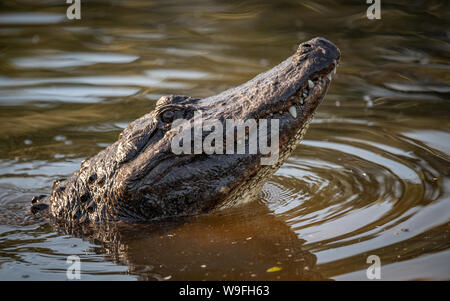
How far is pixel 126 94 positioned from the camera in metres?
8.41

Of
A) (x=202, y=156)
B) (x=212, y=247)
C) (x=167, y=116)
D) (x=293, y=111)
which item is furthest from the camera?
(x=167, y=116)

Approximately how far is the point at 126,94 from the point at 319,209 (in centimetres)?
440

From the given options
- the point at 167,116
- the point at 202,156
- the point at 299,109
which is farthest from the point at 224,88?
the point at 299,109

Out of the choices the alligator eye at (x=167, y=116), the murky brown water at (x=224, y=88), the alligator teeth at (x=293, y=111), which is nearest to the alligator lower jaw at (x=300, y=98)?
the alligator teeth at (x=293, y=111)

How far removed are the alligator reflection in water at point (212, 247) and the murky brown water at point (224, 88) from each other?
0.02 m

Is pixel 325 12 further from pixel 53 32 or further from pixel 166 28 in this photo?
pixel 53 32

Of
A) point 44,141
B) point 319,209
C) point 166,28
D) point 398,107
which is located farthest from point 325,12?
point 319,209

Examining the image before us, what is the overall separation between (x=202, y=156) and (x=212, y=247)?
722mm

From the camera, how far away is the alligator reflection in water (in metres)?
3.87

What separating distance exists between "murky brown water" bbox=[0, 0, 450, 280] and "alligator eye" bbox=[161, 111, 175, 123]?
2.72 feet

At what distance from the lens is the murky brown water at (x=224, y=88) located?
13.4 ft

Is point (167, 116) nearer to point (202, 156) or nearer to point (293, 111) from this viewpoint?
point (202, 156)

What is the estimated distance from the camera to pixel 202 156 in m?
4.57

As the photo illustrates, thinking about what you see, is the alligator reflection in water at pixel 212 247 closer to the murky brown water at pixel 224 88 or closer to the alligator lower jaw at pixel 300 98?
the murky brown water at pixel 224 88
